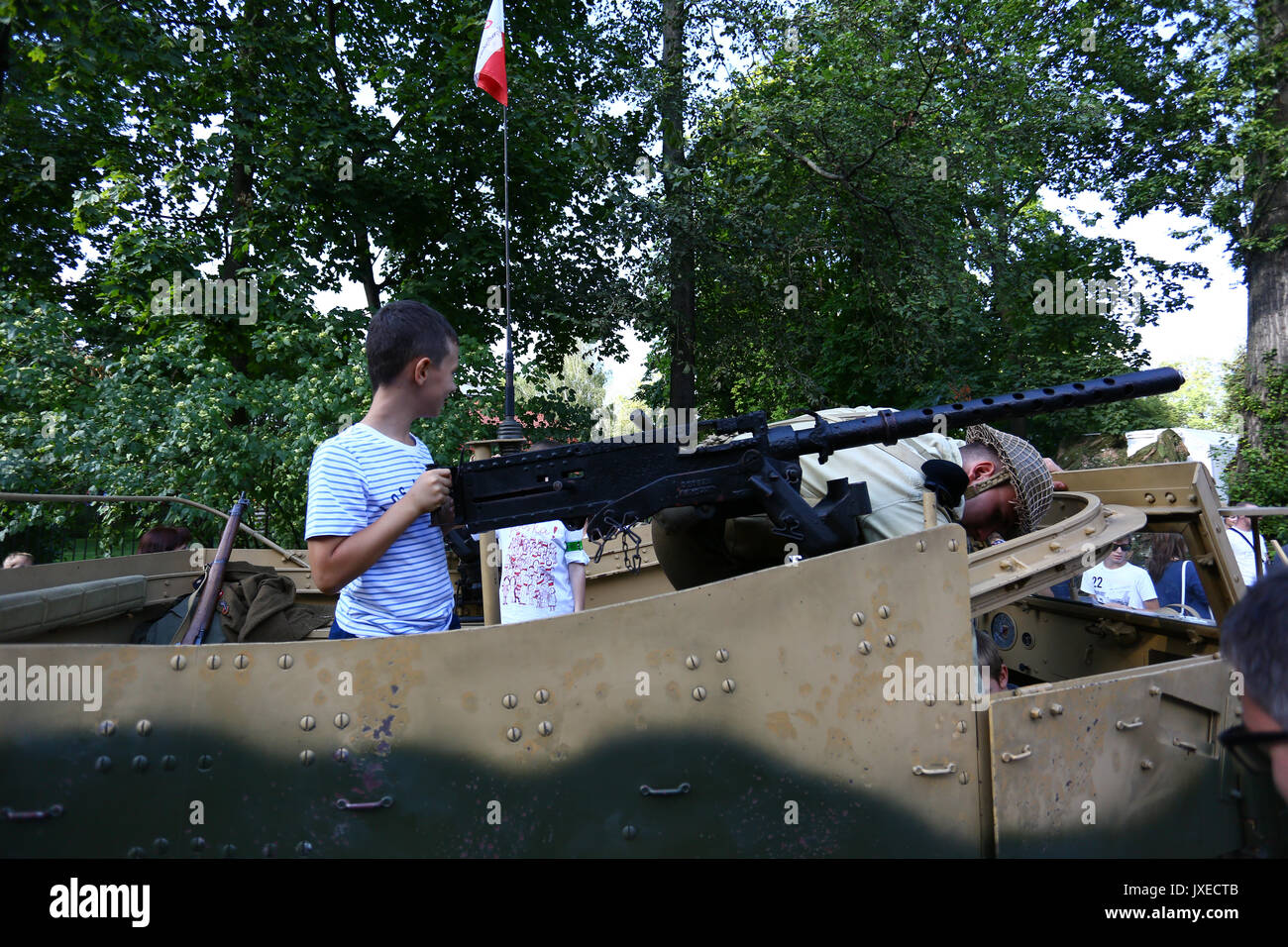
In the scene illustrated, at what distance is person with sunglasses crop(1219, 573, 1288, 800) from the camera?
41.7 inches

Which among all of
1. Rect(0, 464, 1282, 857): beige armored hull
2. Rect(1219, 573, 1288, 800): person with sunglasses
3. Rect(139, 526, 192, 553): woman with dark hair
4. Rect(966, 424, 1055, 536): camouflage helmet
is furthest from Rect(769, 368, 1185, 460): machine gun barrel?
Rect(139, 526, 192, 553): woman with dark hair

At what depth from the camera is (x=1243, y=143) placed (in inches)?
474

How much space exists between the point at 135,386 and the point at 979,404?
8604mm

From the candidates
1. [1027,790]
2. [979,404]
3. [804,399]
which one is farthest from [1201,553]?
[804,399]

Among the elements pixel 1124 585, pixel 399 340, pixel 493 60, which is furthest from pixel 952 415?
pixel 493 60

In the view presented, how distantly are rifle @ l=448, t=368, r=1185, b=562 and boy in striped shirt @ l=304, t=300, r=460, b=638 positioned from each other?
0.51 ft

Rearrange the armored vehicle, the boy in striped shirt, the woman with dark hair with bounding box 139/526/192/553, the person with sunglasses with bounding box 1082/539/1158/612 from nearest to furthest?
the armored vehicle
the boy in striped shirt
the woman with dark hair with bounding box 139/526/192/553
the person with sunglasses with bounding box 1082/539/1158/612

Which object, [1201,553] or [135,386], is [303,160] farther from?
[1201,553]

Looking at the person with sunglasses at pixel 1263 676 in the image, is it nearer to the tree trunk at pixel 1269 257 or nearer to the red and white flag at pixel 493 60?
the red and white flag at pixel 493 60

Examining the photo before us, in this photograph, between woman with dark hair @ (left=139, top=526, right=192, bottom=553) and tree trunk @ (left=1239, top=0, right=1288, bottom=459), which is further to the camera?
tree trunk @ (left=1239, top=0, right=1288, bottom=459)

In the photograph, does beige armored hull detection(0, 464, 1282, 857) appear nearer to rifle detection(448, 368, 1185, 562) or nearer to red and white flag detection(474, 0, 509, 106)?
rifle detection(448, 368, 1185, 562)

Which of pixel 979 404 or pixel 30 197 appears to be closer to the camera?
pixel 979 404

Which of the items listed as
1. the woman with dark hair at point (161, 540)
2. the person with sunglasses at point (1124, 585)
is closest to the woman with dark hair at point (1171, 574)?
the person with sunglasses at point (1124, 585)

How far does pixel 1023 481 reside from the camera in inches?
111
